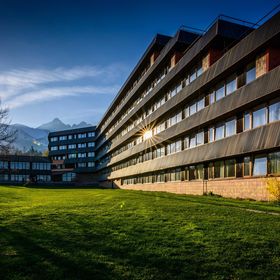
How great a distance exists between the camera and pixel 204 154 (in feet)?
81.3

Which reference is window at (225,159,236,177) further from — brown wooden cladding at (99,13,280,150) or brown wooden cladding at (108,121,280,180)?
brown wooden cladding at (99,13,280,150)

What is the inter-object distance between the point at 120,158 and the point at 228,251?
166 ft

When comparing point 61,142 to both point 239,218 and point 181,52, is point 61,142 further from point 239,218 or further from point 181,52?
point 239,218

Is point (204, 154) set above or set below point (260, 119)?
below

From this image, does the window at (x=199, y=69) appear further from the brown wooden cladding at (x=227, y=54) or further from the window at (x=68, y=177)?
the window at (x=68, y=177)

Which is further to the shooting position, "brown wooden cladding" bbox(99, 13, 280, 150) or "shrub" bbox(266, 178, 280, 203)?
"brown wooden cladding" bbox(99, 13, 280, 150)

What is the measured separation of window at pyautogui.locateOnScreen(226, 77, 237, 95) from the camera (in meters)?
21.9

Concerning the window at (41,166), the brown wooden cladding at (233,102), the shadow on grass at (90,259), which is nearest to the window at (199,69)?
the brown wooden cladding at (233,102)

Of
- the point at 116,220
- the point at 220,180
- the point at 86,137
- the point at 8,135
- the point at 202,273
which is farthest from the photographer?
the point at 86,137

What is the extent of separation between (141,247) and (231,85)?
18.1m

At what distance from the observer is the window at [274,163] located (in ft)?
56.5

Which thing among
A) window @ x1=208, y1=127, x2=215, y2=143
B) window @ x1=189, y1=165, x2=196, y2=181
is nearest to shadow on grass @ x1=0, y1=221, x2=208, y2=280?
window @ x1=208, y1=127, x2=215, y2=143

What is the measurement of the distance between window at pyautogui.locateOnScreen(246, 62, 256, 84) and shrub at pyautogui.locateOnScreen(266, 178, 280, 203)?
24.0 ft

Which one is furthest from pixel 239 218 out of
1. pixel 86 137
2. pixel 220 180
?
pixel 86 137
